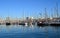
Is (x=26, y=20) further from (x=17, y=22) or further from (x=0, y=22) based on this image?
(x=0, y=22)

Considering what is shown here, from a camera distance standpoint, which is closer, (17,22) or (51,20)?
(51,20)

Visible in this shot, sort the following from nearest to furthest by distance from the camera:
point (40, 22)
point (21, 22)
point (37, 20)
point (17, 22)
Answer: point (40, 22), point (37, 20), point (21, 22), point (17, 22)

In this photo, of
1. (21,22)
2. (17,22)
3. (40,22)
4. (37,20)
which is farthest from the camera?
(17,22)

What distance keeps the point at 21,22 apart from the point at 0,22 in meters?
19.7

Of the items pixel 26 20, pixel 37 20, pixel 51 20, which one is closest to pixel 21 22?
pixel 26 20

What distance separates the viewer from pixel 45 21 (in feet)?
252

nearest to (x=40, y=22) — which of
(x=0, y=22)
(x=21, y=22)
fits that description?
(x=21, y=22)

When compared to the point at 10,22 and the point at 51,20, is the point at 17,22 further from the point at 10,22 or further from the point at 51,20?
the point at 51,20

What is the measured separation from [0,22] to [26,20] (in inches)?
970

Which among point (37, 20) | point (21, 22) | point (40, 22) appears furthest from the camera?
point (21, 22)

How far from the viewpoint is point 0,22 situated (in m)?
103

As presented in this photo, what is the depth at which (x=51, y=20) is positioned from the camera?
8206 centimetres

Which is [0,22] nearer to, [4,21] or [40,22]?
[4,21]

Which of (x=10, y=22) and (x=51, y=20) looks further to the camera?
(x=10, y=22)
